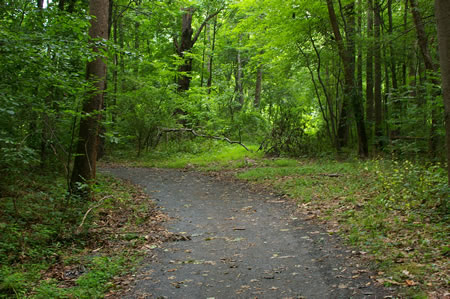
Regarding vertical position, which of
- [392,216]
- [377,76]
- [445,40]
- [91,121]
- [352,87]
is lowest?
[392,216]

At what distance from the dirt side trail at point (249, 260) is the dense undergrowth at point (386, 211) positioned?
0.36 m

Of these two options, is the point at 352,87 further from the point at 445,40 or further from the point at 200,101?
the point at 200,101

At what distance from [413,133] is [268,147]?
6.60 metres

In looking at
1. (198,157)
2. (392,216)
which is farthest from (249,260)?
(198,157)

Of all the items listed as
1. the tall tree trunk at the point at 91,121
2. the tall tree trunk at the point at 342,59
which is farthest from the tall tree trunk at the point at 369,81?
the tall tree trunk at the point at 91,121

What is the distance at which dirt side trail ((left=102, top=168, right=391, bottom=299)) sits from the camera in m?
4.11

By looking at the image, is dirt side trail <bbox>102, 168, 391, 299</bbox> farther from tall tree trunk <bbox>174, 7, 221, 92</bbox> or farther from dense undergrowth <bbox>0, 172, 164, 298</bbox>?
tall tree trunk <bbox>174, 7, 221, 92</bbox>

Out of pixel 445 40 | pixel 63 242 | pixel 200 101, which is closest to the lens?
pixel 445 40

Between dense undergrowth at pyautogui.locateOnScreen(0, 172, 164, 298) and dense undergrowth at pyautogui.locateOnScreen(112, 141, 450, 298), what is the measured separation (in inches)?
137

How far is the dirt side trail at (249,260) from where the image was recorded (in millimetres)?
4109

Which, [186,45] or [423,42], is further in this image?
[186,45]

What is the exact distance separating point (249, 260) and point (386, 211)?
2998 mm

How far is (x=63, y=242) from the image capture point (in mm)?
5684

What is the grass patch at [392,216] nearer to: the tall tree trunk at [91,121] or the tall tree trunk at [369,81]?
the tall tree trunk at [369,81]
